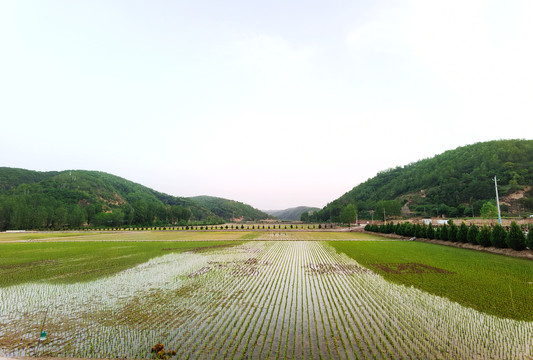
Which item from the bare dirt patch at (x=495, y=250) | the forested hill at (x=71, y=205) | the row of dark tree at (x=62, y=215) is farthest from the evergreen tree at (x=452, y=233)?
the forested hill at (x=71, y=205)

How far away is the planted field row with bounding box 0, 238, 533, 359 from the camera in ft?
20.5

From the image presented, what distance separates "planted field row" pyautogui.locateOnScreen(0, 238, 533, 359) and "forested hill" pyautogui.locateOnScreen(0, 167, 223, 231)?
342ft

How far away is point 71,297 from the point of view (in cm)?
1101

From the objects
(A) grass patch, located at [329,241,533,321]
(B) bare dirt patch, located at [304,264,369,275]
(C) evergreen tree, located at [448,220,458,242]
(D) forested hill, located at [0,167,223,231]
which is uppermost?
(D) forested hill, located at [0,167,223,231]

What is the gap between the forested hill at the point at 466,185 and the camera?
9769cm

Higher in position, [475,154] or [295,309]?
[475,154]

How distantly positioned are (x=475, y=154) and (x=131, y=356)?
166m

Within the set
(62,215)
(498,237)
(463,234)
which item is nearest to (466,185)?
(463,234)

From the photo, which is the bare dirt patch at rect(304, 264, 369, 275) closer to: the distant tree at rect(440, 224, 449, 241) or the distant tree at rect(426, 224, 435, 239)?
the distant tree at rect(440, 224, 449, 241)

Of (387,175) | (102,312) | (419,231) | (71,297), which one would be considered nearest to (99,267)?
(71,297)

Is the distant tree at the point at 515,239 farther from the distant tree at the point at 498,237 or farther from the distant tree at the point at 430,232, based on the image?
the distant tree at the point at 430,232

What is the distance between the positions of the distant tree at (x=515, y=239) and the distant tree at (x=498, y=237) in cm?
94

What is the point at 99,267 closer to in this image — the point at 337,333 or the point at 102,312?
the point at 102,312

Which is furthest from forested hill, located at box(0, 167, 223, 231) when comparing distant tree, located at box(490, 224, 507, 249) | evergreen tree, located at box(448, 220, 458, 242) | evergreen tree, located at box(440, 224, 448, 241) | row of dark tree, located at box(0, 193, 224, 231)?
distant tree, located at box(490, 224, 507, 249)
